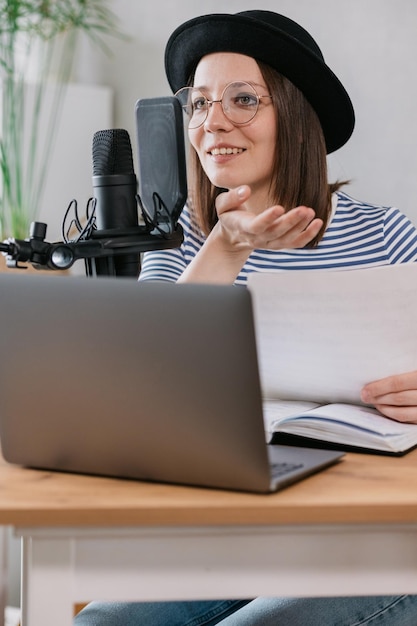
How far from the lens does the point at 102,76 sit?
3.20 m

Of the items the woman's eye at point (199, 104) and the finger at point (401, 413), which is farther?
the woman's eye at point (199, 104)

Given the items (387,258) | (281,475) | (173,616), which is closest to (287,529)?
(281,475)

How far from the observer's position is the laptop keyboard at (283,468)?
31.3 inches

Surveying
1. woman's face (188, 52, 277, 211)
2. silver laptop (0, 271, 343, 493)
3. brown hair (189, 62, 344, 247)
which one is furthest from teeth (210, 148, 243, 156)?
silver laptop (0, 271, 343, 493)

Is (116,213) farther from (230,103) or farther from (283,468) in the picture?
(230,103)

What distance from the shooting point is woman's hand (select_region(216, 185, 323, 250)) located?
100 cm

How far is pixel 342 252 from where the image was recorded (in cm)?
165

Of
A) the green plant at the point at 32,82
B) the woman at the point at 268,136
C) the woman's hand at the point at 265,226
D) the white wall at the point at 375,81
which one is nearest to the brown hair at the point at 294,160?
the woman at the point at 268,136

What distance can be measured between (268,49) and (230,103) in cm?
12

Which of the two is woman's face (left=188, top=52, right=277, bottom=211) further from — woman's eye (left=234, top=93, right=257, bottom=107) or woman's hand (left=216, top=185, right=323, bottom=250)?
woman's hand (left=216, top=185, right=323, bottom=250)

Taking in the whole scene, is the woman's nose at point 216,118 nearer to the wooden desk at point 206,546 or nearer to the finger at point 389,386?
the finger at point 389,386

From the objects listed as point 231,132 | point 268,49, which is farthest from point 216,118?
point 268,49

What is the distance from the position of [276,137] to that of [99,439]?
3.30 feet

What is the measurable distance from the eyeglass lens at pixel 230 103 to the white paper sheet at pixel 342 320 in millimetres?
607
